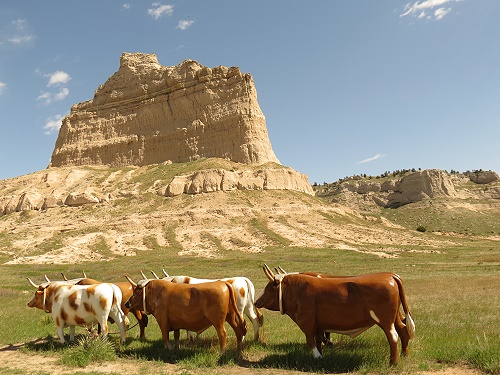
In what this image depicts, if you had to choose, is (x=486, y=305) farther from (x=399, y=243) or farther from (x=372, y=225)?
(x=372, y=225)

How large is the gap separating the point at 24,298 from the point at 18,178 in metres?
90.1

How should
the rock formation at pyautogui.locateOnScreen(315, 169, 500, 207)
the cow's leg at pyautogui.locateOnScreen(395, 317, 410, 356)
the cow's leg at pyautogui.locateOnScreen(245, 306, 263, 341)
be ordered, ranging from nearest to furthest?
1. the cow's leg at pyautogui.locateOnScreen(395, 317, 410, 356)
2. the cow's leg at pyautogui.locateOnScreen(245, 306, 263, 341)
3. the rock formation at pyautogui.locateOnScreen(315, 169, 500, 207)

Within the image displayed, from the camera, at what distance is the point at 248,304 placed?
1118cm

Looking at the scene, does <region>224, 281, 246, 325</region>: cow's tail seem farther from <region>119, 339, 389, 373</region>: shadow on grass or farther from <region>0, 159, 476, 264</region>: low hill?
<region>0, 159, 476, 264</region>: low hill

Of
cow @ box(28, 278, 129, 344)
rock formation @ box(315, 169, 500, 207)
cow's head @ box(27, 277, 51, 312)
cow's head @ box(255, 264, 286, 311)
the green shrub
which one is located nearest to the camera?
the green shrub

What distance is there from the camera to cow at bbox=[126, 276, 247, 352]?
9.70 metres

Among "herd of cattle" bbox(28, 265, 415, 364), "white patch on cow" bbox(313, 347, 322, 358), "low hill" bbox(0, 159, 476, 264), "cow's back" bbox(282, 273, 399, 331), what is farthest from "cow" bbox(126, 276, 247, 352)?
"low hill" bbox(0, 159, 476, 264)

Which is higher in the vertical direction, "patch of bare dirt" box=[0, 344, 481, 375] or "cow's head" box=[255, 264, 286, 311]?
"cow's head" box=[255, 264, 286, 311]

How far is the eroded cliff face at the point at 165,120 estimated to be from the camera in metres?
94.4

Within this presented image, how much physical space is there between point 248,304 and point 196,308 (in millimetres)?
1939

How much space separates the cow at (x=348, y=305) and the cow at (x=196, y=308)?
1.38 m

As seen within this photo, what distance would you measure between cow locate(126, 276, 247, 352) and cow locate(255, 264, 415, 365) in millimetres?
1383

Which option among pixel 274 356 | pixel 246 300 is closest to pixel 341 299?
pixel 274 356

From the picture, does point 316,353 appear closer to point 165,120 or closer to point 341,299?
point 341,299
